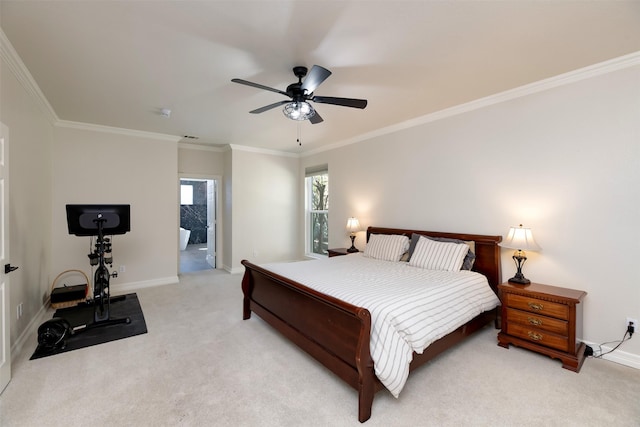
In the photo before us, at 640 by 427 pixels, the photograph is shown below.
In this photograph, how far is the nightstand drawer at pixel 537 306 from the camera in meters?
2.40

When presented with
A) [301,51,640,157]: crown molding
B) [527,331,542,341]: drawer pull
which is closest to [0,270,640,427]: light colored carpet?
[527,331,542,341]: drawer pull

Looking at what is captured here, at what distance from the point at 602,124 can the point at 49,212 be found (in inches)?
260

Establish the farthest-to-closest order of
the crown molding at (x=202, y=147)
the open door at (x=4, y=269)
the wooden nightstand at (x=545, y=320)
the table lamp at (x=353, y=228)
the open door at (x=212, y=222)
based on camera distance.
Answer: the open door at (x=212, y=222), the crown molding at (x=202, y=147), the table lamp at (x=353, y=228), the wooden nightstand at (x=545, y=320), the open door at (x=4, y=269)

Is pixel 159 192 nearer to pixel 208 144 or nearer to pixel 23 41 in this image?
pixel 208 144

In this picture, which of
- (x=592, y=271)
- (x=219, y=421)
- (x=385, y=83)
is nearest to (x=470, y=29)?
(x=385, y=83)

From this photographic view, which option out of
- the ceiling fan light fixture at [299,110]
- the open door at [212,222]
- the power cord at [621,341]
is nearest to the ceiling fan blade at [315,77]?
the ceiling fan light fixture at [299,110]

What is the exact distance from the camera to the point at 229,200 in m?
5.73

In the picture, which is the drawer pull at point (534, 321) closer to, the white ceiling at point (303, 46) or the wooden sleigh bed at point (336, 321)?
the wooden sleigh bed at point (336, 321)

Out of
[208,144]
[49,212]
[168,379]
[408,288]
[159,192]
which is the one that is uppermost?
[208,144]

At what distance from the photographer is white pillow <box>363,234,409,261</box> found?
151 inches

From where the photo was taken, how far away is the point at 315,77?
2.19 meters

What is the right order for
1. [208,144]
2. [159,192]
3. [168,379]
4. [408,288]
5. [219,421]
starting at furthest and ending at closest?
[208,144]
[159,192]
[408,288]
[168,379]
[219,421]

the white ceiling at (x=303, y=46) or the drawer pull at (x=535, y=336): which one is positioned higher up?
the white ceiling at (x=303, y=46)

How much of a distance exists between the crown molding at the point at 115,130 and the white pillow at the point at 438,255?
4.43m
